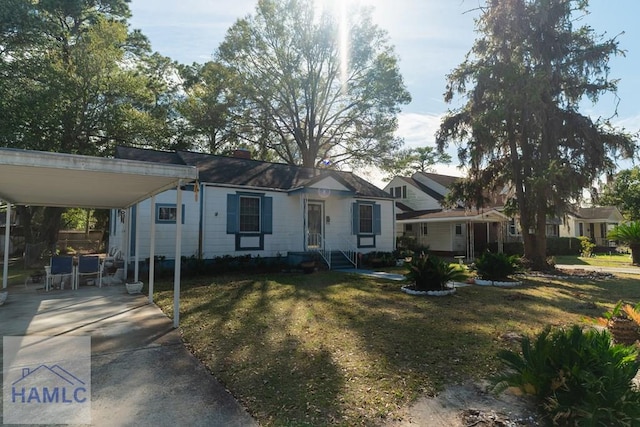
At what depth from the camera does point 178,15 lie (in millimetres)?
10734

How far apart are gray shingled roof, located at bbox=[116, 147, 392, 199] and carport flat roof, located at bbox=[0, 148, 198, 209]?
4759mm

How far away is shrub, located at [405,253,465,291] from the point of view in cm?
909

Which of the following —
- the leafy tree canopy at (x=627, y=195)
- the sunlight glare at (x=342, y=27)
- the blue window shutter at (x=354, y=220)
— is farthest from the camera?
the leafy tree canopy at (x=627, y=195)

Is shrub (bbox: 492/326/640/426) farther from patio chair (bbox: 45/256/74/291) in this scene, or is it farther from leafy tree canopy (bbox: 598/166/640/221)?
leafy tree canopy (bbox: 598/166/640/221)

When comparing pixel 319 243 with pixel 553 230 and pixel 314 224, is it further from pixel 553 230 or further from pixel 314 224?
pixel 553 230

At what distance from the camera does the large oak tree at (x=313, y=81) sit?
25.0 m

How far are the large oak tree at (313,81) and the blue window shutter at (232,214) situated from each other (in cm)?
1427

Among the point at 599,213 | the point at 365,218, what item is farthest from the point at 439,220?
the point at 599,213

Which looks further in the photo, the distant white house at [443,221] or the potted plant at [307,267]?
the distant white house at [443,221]

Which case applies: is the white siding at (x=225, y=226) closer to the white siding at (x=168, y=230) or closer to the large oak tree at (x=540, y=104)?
the white siding at (x=168, y=230)

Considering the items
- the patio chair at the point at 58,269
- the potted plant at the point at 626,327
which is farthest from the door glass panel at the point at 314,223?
the potted plant at the point at 626,327

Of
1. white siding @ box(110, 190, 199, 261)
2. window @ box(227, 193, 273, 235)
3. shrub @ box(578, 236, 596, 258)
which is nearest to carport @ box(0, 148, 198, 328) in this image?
white siding @ box(110, 190, 199, 261)

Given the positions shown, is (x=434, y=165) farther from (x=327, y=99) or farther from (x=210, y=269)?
(x=210, y=269)

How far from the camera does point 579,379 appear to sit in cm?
301
